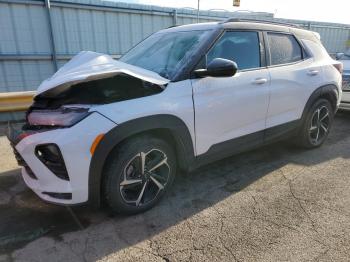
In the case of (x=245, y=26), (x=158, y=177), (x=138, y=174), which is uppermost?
(x=245, y=26)

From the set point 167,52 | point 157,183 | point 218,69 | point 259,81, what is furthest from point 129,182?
point 259,81

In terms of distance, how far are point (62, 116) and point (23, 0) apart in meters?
6.60

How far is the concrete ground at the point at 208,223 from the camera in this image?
7.98ft

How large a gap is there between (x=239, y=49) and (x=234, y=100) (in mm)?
658

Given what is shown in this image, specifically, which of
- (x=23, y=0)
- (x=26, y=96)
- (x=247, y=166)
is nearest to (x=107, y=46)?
(x=23, y=0)

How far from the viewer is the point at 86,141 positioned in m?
2.43

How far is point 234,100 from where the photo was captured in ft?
10.7

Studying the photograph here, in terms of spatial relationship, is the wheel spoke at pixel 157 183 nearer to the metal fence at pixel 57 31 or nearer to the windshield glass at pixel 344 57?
the metal fence at pixel 57 31

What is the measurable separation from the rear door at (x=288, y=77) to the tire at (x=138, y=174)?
1556 mm

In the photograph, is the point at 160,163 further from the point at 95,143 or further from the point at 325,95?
the point at 325,95

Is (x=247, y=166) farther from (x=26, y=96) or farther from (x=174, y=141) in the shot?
(x=26, y=96)

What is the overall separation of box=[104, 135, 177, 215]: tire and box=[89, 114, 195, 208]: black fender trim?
9 centimetres

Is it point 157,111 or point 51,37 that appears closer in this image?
point 157,111

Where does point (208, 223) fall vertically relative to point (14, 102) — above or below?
below
